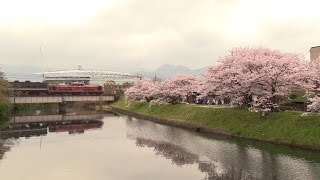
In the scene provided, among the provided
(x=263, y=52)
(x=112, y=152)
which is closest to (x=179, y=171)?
(x=112, y=152)

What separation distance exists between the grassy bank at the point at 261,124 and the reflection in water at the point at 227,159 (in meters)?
2.65

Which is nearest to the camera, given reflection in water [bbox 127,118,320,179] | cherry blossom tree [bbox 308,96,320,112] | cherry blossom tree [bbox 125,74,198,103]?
reflection in water [bbox 127,118,320,179]

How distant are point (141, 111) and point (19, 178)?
44.7 m

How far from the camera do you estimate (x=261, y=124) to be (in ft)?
112

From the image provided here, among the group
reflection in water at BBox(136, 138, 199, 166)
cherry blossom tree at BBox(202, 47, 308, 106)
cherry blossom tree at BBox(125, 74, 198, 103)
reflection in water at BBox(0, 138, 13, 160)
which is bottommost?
reflection in water at BBox(0, 138, 13, 160)

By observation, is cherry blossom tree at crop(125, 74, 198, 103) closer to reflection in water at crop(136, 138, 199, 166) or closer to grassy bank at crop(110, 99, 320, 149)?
grassy bank at crop(110, 99, 320, 149)

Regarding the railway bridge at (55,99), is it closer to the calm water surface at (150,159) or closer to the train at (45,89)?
the train at (45,89)

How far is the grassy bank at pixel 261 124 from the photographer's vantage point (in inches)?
1155

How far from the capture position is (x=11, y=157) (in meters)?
27.7

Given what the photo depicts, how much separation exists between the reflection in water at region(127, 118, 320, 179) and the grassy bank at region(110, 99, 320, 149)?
2651mm

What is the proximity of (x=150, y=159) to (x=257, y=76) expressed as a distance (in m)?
12.8

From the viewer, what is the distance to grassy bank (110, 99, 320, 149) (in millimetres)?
29344

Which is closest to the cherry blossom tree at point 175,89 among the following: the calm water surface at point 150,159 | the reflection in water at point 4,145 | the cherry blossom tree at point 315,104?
the calm water surface at point 150,159

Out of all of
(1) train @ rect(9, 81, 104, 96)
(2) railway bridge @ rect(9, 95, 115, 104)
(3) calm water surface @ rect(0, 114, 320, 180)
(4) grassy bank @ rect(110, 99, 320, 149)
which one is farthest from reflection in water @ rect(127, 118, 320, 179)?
(1) train @ rect(9, 81, 104, 96)
